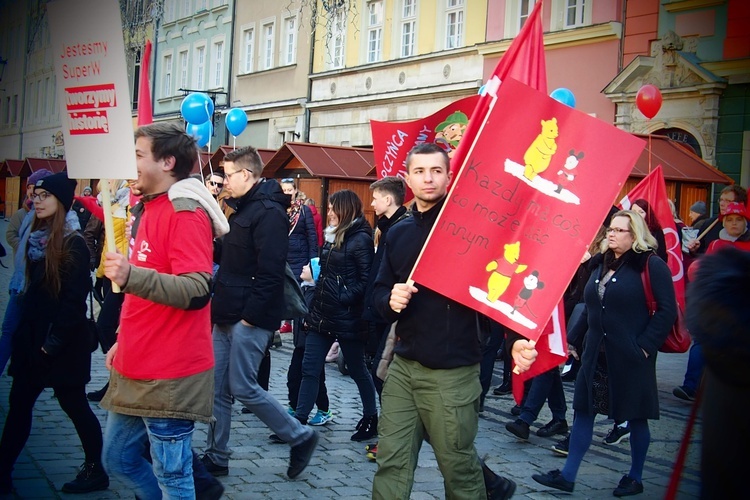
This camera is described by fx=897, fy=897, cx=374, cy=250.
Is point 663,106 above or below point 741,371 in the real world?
above

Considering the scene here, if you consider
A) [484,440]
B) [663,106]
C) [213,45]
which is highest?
[213,45]

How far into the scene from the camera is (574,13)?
19969 mm

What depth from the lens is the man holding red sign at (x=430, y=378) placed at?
3971mm

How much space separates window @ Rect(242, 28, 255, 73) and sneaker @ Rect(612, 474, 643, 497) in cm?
2822

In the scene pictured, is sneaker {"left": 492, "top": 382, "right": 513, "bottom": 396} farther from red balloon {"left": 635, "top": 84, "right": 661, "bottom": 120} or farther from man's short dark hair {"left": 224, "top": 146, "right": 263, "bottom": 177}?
red balloon {"left": 635, "top": 84, "right": 661, "bottom": 120}

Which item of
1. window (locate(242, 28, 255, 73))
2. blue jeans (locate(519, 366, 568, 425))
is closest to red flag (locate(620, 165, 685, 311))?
blue jeans (locate(519, 366, 568, 425))

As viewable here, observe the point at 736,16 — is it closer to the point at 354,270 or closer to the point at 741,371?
the point at 354,270

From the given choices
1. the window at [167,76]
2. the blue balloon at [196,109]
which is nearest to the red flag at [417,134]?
the blue balloon at [196,109]

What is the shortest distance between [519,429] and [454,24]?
724 inches

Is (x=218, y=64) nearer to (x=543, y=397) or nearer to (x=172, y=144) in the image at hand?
(x=543, y=397)

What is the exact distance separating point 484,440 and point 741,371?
5.06m

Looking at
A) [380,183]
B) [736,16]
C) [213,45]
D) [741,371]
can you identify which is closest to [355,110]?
[213,45]

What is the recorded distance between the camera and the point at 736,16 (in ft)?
52.5

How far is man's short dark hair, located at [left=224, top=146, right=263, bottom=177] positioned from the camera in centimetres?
575
